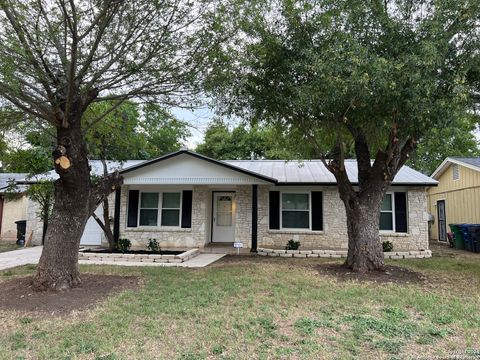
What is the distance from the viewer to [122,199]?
13.3 metres

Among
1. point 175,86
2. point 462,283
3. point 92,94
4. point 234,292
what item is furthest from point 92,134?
point 462,283

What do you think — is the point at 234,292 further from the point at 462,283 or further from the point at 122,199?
the point at 122,199

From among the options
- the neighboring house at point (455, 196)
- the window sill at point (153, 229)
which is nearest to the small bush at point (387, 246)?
the neighboring house at point (455, 196)

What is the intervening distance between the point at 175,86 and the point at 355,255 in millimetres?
5780

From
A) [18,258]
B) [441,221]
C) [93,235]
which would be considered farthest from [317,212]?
[18,258]

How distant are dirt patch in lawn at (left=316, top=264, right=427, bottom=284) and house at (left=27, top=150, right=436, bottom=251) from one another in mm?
3788

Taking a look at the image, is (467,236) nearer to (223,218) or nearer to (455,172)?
(455,172)

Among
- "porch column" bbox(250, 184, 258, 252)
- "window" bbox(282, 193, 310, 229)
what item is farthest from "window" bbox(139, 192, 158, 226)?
"window" bbox(282, 193, 310, 229)

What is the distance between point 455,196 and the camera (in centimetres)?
1598

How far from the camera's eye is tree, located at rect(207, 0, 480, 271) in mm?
6203

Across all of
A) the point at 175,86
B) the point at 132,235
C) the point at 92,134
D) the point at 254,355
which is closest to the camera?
the point at 254,355

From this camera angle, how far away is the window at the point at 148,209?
43.5ft

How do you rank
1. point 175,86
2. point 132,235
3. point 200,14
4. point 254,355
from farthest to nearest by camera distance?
point 132,235, point 175,86, point 200,14, point 254,355

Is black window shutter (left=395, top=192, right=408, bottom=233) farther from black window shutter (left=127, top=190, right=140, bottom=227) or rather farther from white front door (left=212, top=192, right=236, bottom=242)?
black window shutter (left=127, top=190, right=140, bottom=227)
